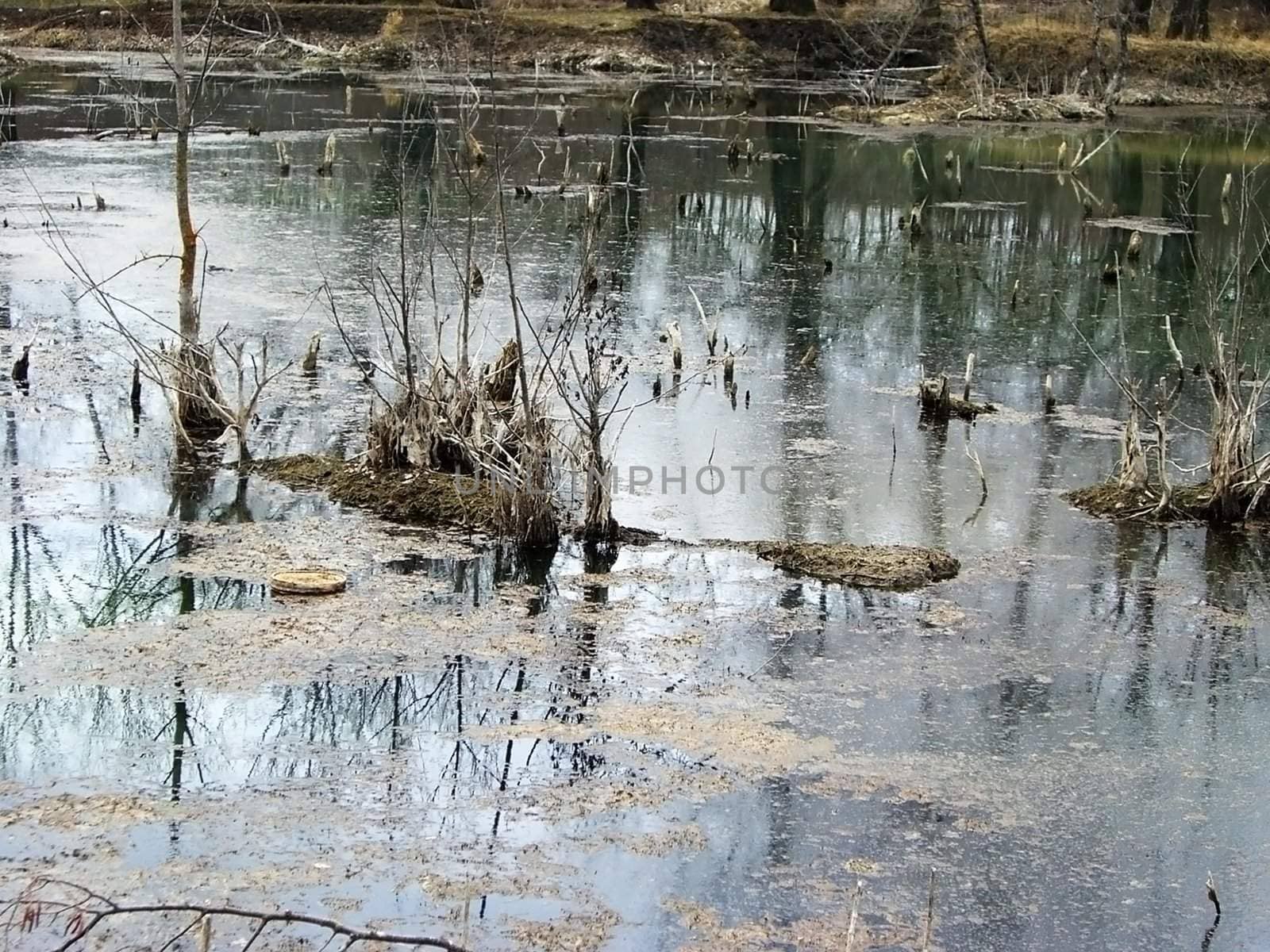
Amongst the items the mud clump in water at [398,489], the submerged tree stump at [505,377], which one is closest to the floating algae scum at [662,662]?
the mud clump in water at [398,489]

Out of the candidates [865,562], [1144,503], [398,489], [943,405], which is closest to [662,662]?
[865,562]

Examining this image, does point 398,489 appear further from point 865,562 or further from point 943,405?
point 943,405

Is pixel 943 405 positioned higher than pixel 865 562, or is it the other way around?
pixel 943 405

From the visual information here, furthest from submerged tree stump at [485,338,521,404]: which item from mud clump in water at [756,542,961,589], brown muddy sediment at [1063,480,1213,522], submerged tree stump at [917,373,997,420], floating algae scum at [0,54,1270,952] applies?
brown muddy sediment at [1063,480,1213,522]

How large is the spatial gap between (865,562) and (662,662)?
1.58 metres

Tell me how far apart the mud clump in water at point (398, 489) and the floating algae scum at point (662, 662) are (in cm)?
3

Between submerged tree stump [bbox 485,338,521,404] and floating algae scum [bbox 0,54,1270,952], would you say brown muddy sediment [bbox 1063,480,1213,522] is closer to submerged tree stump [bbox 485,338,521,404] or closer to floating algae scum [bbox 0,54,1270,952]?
floating algae scum [bbox 0,54,1270,952]

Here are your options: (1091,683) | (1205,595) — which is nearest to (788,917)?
(1091,683)

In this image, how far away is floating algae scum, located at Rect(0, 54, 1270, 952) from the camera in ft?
17.0

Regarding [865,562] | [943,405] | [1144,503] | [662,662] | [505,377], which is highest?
[505,377]

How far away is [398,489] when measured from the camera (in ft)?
29.8

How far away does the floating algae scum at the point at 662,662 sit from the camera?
5180 mm

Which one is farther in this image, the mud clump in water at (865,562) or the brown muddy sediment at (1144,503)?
the brown muddy sediment at (1144,503)

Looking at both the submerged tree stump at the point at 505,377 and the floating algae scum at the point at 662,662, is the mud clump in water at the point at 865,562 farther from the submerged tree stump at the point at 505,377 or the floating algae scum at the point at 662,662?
the submerged tree stump at the point at 505,377
